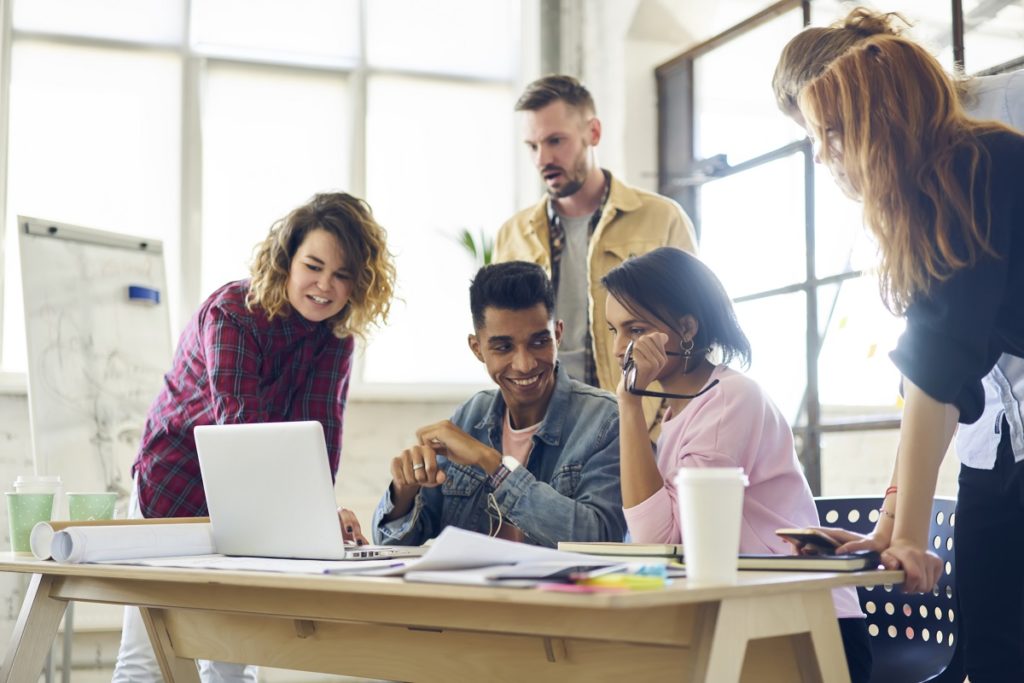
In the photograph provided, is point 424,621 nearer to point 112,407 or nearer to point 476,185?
point 112,407

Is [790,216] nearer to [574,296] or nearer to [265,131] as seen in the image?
[574,296]

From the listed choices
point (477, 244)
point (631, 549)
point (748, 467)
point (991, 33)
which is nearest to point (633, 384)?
point (748, 467)

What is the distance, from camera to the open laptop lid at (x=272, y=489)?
151cm

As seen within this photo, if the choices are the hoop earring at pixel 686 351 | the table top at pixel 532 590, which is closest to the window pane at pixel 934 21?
the hoop earring at pixel 686 351

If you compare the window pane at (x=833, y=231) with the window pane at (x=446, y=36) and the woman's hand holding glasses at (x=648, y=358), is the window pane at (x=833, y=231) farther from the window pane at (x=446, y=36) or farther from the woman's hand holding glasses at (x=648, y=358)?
the woman's hand holding glasses at (x=648, y=358)

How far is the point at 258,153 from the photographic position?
4.13 meters

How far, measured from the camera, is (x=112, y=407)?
3352mm

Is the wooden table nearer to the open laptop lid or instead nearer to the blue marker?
the open laptop lid

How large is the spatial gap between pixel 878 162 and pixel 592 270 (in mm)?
1717

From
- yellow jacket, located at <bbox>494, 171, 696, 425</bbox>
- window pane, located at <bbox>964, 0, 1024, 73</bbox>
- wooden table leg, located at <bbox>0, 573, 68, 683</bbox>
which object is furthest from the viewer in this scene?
yellow jacket, located at <bbox>494, 171, 696, 425</bbox>

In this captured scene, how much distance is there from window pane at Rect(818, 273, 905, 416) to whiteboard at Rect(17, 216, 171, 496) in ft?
6.60

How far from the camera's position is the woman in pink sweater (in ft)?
5.05

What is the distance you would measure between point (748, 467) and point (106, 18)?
327 cm

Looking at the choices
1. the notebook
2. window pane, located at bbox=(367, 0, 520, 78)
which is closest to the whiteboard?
window pane, located at bbox=(367, 0, 520, 78)
